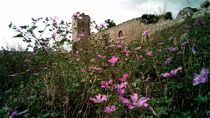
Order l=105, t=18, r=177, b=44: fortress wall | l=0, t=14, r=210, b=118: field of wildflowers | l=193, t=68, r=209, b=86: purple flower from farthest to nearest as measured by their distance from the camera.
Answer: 1. l=105, t=18, r=177, b=44: fortress wall
2. l=0, t=14, r=210, b=118: field of wildflowers
3. l=193, t=68, r=209, b=86: purple flower

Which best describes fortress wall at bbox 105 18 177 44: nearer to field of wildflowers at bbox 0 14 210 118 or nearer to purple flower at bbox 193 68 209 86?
field of wildflowers at bbox 0 14 210 118

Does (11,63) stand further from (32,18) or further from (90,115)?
(90,115)

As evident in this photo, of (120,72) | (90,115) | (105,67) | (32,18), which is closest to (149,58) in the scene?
(120,72)

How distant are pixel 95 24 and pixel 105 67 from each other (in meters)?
2.12

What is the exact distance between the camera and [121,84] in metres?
1.01

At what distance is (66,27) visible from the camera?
2.51 m

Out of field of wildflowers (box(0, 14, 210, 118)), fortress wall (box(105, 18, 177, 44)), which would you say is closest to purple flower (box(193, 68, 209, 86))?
field of wildflowers (box(0, 14, 210, 118))

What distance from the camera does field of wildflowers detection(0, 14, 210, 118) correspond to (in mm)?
900

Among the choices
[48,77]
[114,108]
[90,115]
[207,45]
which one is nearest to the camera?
[114,108]

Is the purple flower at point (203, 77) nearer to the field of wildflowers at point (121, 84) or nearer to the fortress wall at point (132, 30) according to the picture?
the field of wildflowers at point (121, 84)

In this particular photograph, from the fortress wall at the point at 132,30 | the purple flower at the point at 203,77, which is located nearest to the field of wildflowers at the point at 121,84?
the purple flower at the point at 203,77

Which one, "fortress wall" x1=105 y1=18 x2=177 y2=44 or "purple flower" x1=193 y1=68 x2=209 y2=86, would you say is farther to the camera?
"fortress wall" x1=105 y1=18 x2=177 y2=44

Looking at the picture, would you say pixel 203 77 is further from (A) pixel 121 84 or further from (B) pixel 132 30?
(B) pixel 132 30

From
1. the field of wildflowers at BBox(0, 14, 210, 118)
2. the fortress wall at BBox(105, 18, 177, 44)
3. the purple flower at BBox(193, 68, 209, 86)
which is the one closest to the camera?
the purple flower at BBox(193, 68, 209, 86)
